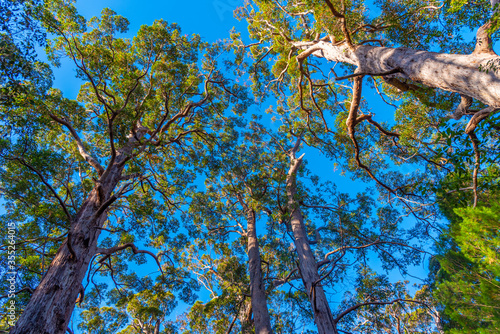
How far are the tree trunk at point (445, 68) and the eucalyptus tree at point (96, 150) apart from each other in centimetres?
528

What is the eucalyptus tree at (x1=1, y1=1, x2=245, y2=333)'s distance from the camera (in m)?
4.46

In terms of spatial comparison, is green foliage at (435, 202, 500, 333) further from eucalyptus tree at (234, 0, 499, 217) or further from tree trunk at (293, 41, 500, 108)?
tree trunk at (293, 41, 500, 108)

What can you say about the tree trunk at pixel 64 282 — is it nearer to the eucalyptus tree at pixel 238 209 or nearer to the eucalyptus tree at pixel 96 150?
the eucalyptus tree at pixel 96 150

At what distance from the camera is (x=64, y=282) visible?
416 cm

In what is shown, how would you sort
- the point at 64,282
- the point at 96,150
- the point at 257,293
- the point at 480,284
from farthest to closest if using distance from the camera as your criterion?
the point at 96,150 < the point at 257,293 < the point at 480,284 < the point at 64,282

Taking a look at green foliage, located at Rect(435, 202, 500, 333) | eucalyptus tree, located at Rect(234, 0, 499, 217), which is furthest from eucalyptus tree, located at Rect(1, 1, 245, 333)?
green foliage, located at Rect(435, 202, 500, 333)

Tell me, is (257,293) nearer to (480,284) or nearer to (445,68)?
(480,284)

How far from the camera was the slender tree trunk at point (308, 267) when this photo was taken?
18.5 feet

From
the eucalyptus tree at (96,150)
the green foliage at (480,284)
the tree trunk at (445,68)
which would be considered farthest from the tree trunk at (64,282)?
the green foliage at (480,284)

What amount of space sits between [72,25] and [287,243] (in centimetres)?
1012

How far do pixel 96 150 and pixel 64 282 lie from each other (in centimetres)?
726

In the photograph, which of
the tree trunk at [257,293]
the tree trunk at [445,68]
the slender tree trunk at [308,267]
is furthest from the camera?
the tree trunk at [257,293]

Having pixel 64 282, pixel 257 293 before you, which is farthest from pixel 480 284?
pixel 64 282

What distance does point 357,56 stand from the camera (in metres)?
5.05
